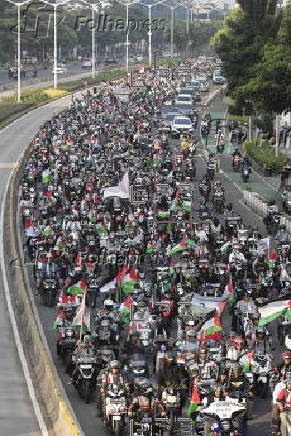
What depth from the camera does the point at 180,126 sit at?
9338cm

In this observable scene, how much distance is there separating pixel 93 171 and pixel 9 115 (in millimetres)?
54685

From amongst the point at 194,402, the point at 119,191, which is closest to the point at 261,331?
the point at 194,402

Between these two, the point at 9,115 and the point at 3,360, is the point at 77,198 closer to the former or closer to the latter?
the point at 3,360

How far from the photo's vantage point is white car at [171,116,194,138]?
92.5m

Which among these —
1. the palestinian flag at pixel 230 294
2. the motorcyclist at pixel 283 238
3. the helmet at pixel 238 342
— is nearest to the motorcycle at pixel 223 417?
the helmet at pixel 238 342

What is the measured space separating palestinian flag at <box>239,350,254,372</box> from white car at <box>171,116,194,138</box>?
63951mm

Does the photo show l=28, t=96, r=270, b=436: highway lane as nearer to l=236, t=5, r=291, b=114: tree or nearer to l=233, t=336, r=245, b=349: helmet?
l=233, t=336, r=245, b=349: helmet

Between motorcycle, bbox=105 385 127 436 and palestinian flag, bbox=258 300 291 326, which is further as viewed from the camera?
palestinian flag, bbox=258 300 291 326

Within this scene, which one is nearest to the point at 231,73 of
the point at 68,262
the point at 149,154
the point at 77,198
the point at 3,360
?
the point at 149,154

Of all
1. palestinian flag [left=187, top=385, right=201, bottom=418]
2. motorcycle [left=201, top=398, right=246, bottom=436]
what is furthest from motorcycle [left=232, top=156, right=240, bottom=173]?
motorcycle [left=201, top=398, right=246, bottom=436]

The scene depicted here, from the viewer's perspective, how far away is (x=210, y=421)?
2433cm

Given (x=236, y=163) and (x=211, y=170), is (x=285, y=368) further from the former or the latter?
(x=236, y=163)

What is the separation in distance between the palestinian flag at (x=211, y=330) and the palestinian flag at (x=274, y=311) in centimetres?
106

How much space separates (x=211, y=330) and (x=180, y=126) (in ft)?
208
